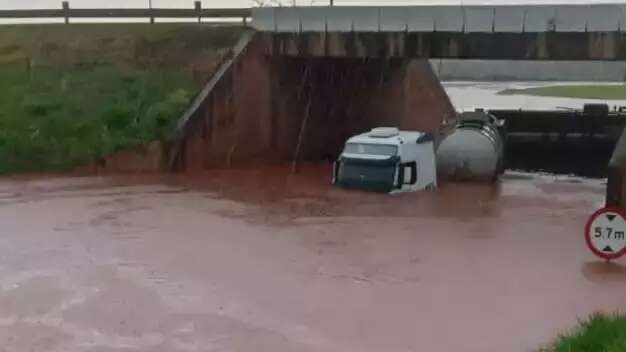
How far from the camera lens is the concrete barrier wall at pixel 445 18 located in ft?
84.3

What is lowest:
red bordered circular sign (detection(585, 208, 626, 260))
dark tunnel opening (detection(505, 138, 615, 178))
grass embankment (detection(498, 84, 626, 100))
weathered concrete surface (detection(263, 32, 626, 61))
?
grass embankment (detection(498, 84, 626, 100))

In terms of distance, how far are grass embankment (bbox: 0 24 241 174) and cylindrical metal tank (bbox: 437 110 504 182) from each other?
7.56 metres

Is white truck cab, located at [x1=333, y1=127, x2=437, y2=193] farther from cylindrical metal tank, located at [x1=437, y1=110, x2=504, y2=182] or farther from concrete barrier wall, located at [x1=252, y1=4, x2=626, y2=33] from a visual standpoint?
concrete barrier wall, located at [x1=252, y1=4, x2=626, y2=33]

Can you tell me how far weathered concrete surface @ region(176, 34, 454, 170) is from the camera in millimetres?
29406

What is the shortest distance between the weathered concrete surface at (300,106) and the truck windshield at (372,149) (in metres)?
4.81

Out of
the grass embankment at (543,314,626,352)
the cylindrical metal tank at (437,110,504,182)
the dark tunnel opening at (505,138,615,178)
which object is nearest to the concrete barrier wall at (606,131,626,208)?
the cylindrical metal tank at (437,110,504,182)

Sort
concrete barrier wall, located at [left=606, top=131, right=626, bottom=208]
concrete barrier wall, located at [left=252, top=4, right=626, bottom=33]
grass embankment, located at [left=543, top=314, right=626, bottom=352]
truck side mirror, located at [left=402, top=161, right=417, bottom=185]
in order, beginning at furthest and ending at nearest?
truck side mirror, located at [left=402, top=161, right=417, bottom=185], concrete barrier wall, located at [left=252, top=4, right=626, bottom=33], concrete barrier wall, located at [left=606, top=131, right=626, bottom=208], grass embankment, located at [left=543, top=314, right=626, bottom=352]

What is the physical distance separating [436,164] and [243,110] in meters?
5.99

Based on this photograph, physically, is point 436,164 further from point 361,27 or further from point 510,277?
point 510,277

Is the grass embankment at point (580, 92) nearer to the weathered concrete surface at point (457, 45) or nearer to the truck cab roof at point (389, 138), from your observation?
the weathered concrete surface at point (457, 45)

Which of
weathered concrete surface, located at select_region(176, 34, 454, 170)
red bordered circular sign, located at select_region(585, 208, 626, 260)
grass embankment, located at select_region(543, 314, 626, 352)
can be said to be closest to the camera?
grass embankment, located at select_region(543, 314, 626, 352)

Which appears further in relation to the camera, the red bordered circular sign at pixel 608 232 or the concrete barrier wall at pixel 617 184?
the concrete barrier wall at pixel 617 184

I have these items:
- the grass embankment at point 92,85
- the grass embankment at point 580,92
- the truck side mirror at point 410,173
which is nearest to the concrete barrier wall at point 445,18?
the grass embankment at point 92,85

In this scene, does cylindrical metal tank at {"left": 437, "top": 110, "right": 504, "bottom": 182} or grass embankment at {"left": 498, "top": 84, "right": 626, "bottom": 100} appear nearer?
cylindrical metal tank at {"left": 437, "top": 110, "right": 504, "bottom": 182}
